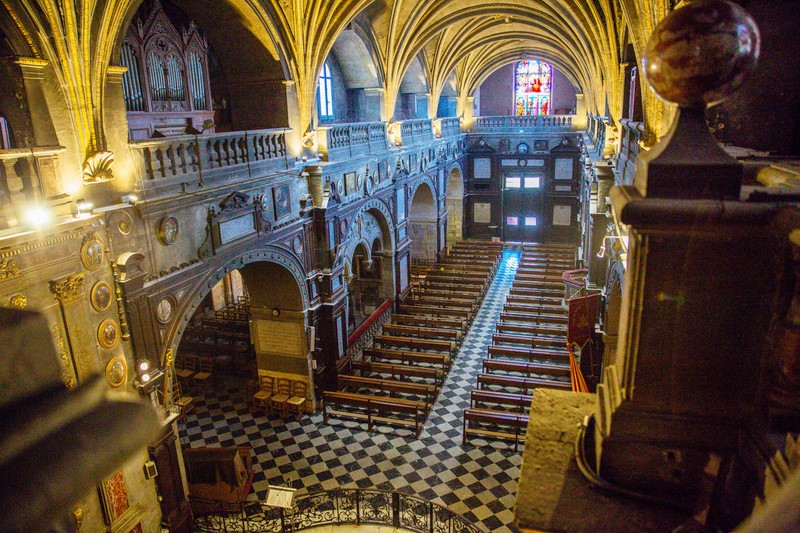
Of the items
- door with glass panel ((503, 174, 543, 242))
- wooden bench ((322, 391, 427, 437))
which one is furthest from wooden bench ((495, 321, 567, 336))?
door with glass panel ((503, 174, 543, 242))

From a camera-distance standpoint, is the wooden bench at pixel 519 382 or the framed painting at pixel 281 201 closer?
the framed painting at pixel 281 201

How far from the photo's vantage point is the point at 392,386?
14102 millimetres

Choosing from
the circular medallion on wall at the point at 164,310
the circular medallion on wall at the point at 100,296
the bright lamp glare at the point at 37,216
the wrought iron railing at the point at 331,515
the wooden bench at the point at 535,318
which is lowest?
the wrought iron railing at the point at 331,515

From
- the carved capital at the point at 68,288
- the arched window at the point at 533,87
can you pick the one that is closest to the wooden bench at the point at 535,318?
the carved capital at the point at 68,288

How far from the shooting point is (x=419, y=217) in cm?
2544

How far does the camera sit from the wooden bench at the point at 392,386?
13.9 meters

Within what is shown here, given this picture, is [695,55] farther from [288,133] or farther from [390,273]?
[390,273]

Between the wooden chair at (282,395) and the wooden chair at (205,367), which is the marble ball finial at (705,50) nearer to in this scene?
the wooden chair at (282,395)

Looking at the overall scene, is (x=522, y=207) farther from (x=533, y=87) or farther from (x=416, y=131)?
(x=416, y=131)

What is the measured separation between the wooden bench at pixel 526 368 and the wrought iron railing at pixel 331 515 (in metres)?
5.67

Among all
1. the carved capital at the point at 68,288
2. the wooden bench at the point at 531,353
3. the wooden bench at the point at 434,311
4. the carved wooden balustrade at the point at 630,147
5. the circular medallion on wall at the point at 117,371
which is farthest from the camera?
the wooden bench at the point at 434,311

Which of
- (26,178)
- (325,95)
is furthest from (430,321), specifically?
(26,178)

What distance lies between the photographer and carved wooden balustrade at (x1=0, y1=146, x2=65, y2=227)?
250 inches

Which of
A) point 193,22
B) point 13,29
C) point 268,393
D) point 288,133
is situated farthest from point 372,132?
point 13,29
